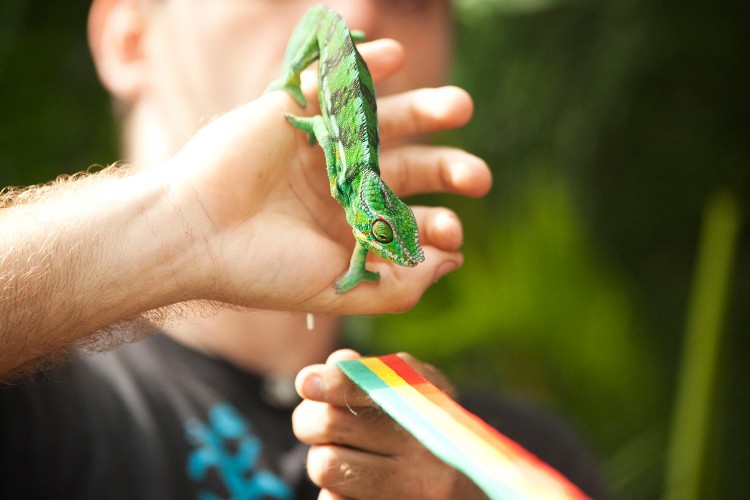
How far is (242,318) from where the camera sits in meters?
2.06

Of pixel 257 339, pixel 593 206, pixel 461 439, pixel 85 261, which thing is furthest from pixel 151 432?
pixel 593 206

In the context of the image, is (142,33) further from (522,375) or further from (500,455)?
(500,455)

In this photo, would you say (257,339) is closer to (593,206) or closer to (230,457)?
(230,457)

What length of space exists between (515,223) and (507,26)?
0.83 m

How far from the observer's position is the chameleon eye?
108 centimetres

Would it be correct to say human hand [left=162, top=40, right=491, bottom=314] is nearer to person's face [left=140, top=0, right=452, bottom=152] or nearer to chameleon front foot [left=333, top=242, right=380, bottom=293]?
chameleon front foot [left=333, top=242, right=380, bottom=293]

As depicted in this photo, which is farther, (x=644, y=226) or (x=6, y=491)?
(x=644, y=226)

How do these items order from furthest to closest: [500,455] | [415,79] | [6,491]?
1. [415,79]
2. [6,491]
3. [500,455]

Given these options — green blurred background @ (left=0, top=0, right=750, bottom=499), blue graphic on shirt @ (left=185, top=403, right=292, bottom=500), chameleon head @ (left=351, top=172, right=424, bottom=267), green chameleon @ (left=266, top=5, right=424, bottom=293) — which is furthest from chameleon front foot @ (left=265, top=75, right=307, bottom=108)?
green blurred background @ (left=0, top=0, right=750, bottom=499)

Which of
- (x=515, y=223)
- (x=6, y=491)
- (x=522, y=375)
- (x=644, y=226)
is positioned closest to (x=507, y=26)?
(x=515, y=223)

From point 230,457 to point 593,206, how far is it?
1.94 meters

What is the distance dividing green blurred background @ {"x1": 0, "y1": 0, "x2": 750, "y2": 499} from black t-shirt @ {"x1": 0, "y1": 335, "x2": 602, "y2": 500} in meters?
0.39

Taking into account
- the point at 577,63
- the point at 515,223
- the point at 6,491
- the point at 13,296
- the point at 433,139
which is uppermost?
the point at 577,63

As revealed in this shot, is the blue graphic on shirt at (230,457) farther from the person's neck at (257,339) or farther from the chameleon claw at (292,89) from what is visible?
the chameleon claw at (292,89)
